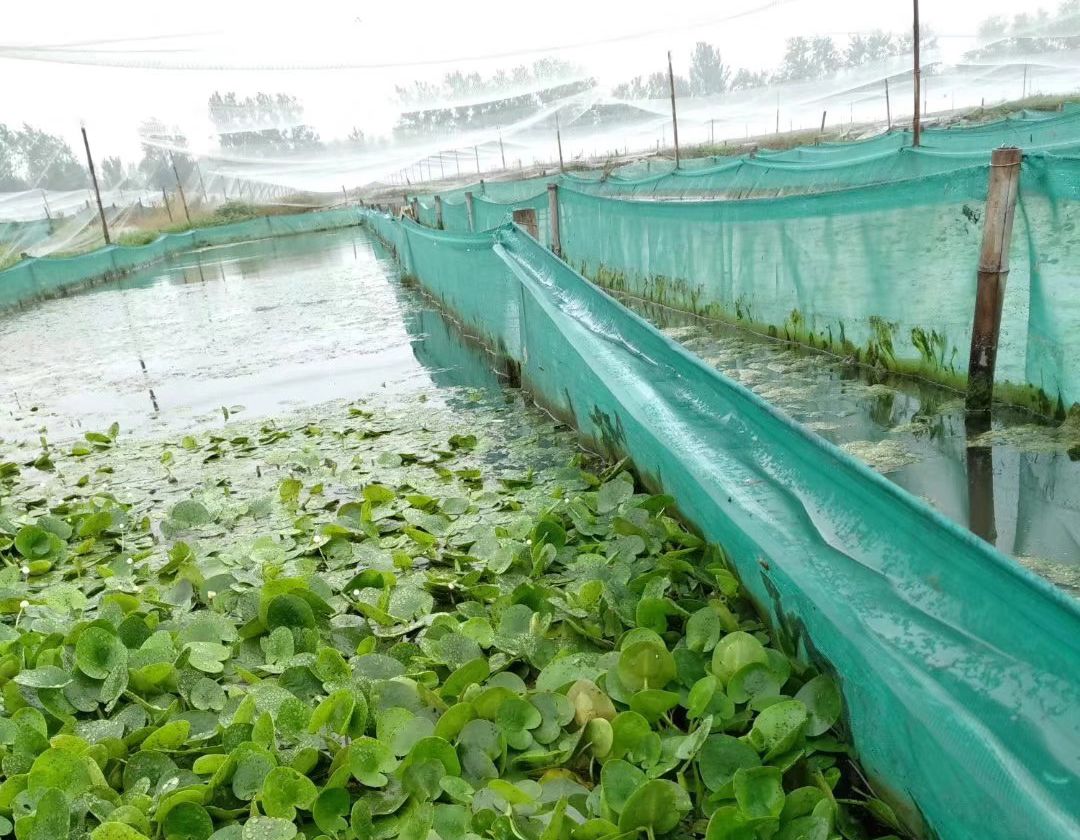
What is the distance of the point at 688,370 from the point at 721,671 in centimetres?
94

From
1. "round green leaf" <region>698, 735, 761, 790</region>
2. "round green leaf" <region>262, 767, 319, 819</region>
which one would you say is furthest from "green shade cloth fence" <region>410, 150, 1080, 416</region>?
"round green leaf" <region>262, 767, 319, 819</region>

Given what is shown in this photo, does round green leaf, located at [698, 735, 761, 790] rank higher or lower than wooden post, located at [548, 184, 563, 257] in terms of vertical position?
lower

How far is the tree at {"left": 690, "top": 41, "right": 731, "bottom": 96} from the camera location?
40756 mm

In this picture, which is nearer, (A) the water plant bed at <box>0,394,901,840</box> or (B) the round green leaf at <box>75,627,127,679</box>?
(A) the water plant bed at <box>0,394,901,840</box>

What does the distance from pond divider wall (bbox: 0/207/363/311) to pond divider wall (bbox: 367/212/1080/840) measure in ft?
47.4

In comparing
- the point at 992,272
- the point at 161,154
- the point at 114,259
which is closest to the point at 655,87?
the point at 161,154

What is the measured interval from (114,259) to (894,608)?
1897 centimetres

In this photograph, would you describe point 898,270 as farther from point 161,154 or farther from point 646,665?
point 161,154

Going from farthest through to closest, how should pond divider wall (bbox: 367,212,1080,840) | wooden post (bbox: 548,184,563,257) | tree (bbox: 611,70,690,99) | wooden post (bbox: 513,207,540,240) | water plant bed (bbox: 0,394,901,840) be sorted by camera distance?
tree (bbox: 611,70,690,99) → wooden post (bbox: 548,184,563,257) → wooden post (bbox: 513,207,540,240) → water plant bed (bbox: 0,394,901,840) → pond divider wall (bbox: 367,212,1080,840)

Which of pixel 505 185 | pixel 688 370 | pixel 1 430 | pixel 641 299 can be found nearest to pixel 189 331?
pixel 1 430

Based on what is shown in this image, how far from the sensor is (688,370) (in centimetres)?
233

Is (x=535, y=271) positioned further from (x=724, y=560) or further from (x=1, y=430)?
(x=1, y=430)

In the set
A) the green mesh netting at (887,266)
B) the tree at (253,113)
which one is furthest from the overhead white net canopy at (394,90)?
the green mesh netting at (887,266)

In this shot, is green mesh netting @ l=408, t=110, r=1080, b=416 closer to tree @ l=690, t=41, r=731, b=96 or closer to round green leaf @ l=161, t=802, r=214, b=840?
round green leaf @ l=161, t=802, r=214, b=840
